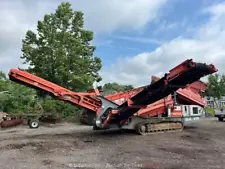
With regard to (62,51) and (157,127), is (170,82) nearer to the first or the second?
(157,127)

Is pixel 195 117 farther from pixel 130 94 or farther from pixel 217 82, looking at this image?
pixel 217 82

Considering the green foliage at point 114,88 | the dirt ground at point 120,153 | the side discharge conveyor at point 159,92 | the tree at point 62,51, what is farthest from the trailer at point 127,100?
the tree at point 62,51

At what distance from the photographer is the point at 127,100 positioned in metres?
11.7

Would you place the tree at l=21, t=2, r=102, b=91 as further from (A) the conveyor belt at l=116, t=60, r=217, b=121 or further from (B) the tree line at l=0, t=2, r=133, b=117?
(A) the conveyor belt at l=116, t=60, r=217, b=121

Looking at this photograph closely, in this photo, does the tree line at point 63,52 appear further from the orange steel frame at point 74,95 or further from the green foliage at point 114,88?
the orange steel frame at point 74,95

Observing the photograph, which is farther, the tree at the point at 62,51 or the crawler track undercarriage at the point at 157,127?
the tree at the point at 62,51

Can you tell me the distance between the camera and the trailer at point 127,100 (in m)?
10.6

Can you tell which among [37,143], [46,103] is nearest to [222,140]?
[37,143]

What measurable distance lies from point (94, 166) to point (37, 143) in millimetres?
4038

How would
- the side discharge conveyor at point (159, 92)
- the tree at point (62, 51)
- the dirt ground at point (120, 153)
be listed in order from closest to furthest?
the dirt ground at point (120, 153) → the side discharge conveyor at point (159, 92) → the tree at point (62, 51)

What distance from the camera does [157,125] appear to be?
1327 centimetres

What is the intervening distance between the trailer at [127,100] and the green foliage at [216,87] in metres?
35.0

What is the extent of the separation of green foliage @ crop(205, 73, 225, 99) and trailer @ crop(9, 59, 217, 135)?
35.0 meters

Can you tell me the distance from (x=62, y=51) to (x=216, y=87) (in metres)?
27.6
